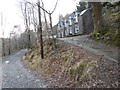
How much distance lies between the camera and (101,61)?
299 inches

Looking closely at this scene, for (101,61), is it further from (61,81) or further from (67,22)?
(67,22)

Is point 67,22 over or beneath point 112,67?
over

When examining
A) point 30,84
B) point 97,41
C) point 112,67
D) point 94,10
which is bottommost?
point 30,84

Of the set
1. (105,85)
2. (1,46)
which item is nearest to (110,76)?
(105,85)

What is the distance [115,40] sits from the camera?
35.2 feet

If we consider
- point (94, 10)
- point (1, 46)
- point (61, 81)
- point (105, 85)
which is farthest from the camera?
point (1, 46)

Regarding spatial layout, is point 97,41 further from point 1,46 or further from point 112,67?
point 1,46

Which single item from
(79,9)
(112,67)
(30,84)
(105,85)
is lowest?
(30,84)

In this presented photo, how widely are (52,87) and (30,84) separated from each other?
1.72 meters

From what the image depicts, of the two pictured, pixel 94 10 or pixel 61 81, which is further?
pixel 94 10

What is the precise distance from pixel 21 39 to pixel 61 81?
42.2 m

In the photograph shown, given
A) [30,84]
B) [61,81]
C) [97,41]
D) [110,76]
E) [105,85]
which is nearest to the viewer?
[105,85]

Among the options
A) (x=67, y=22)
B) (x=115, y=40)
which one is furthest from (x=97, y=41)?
(x=67, y=22)

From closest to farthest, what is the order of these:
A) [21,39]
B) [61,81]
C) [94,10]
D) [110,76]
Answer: [110,76] < [61,81] < [94,10] < [21,39]
